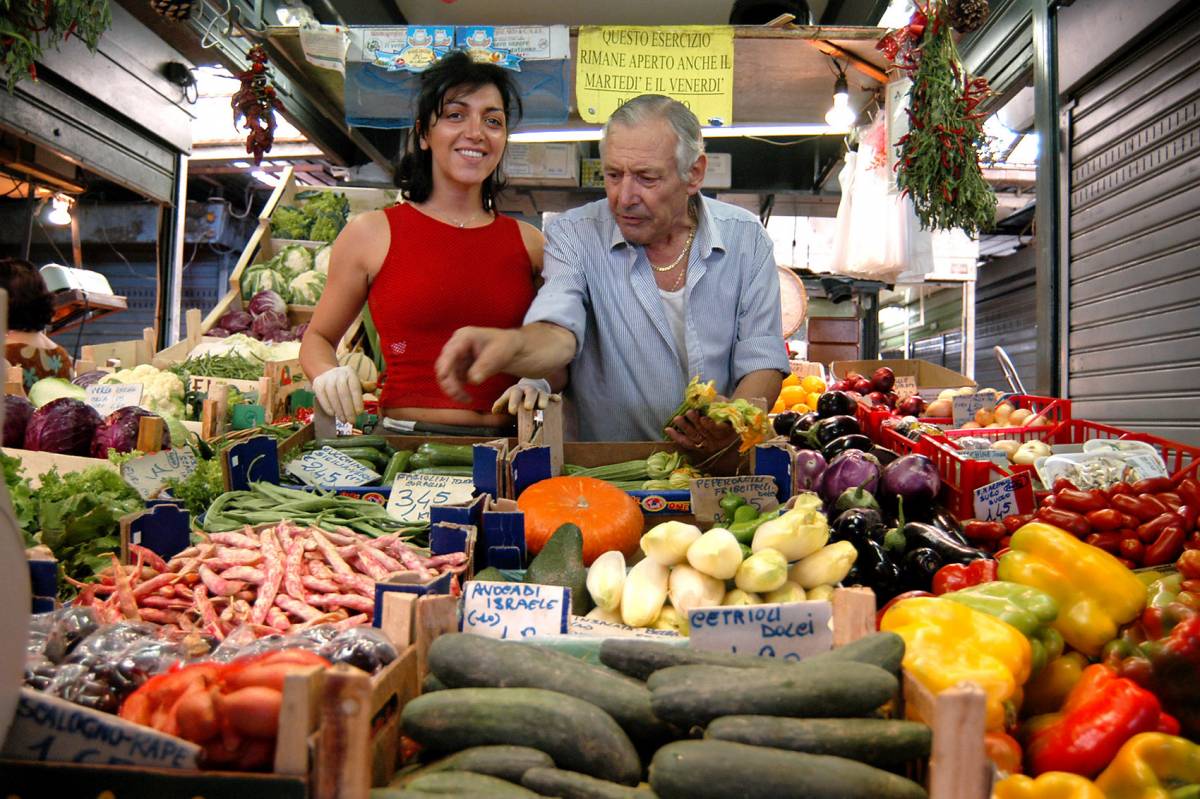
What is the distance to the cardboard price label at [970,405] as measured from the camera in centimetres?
498

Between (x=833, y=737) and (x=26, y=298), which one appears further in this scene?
(x=26, y=298)

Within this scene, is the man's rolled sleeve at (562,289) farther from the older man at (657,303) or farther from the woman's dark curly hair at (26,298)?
the woman's dark curly hair at (26,298)

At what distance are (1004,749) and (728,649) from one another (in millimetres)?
496

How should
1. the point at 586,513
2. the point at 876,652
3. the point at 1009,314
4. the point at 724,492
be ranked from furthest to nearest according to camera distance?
the point at 1009,314 < the point at 724,492 < the point at 586,513 < the point at 876,652

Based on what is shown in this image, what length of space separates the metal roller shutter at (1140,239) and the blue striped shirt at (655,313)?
2.35 meters

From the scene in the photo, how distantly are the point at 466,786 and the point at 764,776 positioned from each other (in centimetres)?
41

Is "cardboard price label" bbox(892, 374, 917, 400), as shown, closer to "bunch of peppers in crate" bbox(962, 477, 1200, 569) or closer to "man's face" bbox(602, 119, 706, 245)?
"man's face" bbox(602, 119, 706, 245)

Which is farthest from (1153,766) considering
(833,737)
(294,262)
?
(294,262)

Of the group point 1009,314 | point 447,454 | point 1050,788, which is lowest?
point 1050,788

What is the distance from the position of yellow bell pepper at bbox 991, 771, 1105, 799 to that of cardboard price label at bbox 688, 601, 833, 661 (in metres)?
0.35

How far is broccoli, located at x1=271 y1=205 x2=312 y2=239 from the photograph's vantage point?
7613 millimetres

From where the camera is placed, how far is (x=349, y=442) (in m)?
2.99

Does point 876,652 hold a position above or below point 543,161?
below

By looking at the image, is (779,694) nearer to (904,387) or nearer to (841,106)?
(841,106)
